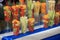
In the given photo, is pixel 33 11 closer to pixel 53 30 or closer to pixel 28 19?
pixel 28 19

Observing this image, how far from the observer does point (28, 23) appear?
1.56 metres

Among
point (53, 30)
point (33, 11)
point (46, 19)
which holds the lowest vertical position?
point (53, 30)

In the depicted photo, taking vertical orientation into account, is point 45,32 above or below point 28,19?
below

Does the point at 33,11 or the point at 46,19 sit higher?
the point at 33,11

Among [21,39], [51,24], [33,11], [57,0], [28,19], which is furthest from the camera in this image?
[57,0]

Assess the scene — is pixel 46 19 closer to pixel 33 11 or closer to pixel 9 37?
pixel 33 11

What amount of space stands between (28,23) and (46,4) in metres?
0.38

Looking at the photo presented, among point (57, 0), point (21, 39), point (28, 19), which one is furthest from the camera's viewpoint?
point (57, 0)

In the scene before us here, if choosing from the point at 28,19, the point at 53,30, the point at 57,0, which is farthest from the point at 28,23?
the point at 57,0

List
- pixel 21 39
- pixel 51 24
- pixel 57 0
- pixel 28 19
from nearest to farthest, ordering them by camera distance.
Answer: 1. pixel 21 39
2. pixel 28 19
3. pixel 51 24
4. pixel 57 0

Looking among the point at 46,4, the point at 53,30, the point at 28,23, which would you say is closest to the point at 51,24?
the point at 53,30

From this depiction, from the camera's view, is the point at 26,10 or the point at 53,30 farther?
the point at 53,30

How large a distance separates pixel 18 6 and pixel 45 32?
0.44 metres

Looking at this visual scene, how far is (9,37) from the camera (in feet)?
4.72
